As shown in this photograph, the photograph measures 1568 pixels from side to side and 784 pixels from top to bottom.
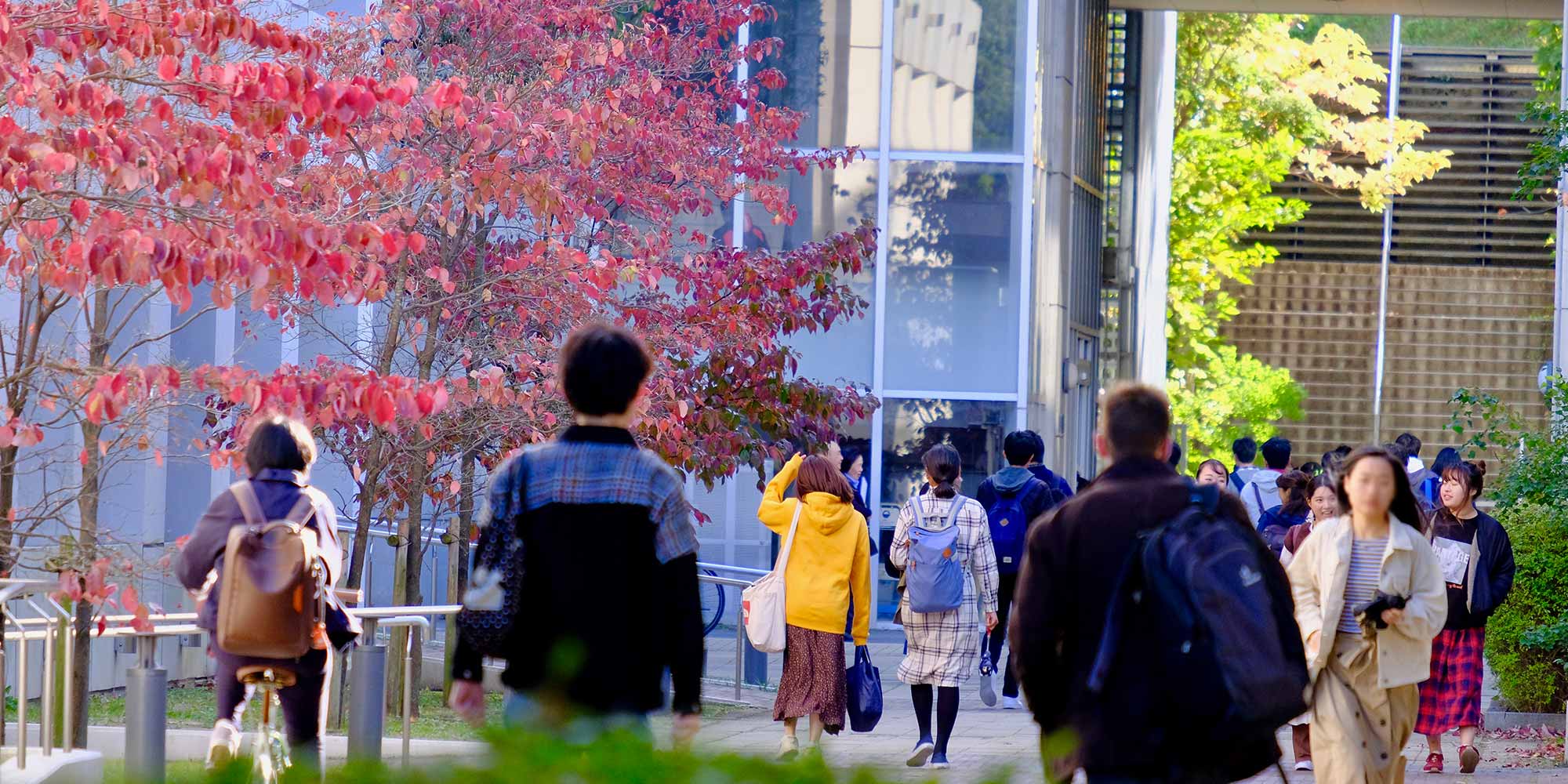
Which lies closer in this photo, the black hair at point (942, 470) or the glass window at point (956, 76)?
the black hair at point (942, 470)

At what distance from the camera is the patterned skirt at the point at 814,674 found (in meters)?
10.2

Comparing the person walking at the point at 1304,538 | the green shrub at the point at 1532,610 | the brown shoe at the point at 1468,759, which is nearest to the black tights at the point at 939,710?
the person walking at the point at 1304,538

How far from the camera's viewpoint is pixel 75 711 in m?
7.79

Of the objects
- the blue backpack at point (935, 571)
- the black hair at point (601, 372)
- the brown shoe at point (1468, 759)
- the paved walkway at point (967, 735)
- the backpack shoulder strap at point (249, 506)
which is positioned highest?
the black hair at point (601, 372)

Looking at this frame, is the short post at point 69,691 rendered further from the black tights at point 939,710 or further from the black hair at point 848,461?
the black hair at point 848,461

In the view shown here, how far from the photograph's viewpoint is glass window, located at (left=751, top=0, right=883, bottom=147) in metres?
19.4

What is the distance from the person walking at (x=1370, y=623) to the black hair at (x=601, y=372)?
3355 millimetres

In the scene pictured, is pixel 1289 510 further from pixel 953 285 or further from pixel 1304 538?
pixel 953 285

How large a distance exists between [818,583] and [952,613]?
29.5 inches

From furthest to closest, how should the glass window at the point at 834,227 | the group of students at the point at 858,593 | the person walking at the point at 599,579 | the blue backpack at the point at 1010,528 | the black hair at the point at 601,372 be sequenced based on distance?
the glass window at the point at 834,227
the blue backpack at the point at 1010,528
the group of students at the point at 858,593
the black hair at the point at 601,372
the person walking at the point at 599,579

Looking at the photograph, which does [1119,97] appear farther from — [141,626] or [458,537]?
[141,626]

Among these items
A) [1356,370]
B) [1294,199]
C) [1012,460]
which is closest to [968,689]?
[1012,460]

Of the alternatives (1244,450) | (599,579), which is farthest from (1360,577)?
(1244,450)

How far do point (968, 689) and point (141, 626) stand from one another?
8.76 meters
